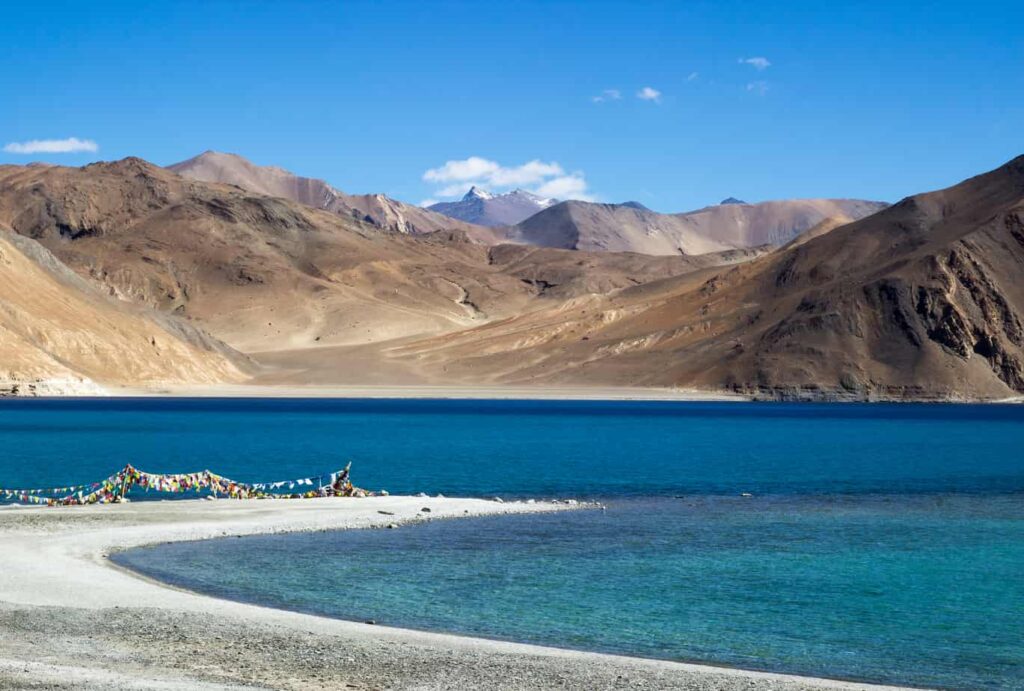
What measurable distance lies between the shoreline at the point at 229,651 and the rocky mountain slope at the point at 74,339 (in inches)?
4028

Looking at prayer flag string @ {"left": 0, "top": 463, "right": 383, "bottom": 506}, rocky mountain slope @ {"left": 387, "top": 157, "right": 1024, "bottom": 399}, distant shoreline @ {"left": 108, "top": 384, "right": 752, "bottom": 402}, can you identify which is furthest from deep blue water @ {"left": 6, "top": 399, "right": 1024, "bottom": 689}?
distant shoreline @ {"left": 108, "top": 384, "right": 752, "bottom": 402}

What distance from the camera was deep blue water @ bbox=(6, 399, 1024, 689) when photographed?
81.6 ft

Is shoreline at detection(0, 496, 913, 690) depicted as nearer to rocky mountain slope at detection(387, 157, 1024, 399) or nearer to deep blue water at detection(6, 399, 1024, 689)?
deep blue water at detection(6, 399, 1024, 689)

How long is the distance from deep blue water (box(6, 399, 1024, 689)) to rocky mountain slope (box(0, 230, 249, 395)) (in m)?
44.4

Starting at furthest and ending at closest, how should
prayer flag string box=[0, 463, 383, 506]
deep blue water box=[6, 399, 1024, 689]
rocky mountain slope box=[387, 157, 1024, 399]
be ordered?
1. rocky mountain slope box=[387, 157, 1024, 399]
2. prayer flag string box=[0, 463, 383, 506]
3. deep blue water box=[6, 399, 1024, 689]

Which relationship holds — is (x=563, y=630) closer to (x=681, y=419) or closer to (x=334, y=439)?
(x=334, y=439)

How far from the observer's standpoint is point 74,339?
448ft

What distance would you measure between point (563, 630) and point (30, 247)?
141194 mm

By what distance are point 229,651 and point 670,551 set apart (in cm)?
1591

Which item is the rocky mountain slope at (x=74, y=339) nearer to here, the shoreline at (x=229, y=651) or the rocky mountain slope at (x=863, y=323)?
the rocky mountain slope at (x=863, y=323)

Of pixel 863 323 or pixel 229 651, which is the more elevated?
pixel 863 323

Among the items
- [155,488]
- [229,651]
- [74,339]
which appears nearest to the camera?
[229,651]

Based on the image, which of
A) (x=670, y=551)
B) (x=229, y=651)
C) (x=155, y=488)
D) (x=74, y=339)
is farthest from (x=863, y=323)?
(x=229, y=651)

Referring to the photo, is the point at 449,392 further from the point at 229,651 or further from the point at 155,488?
the point at 229,651
